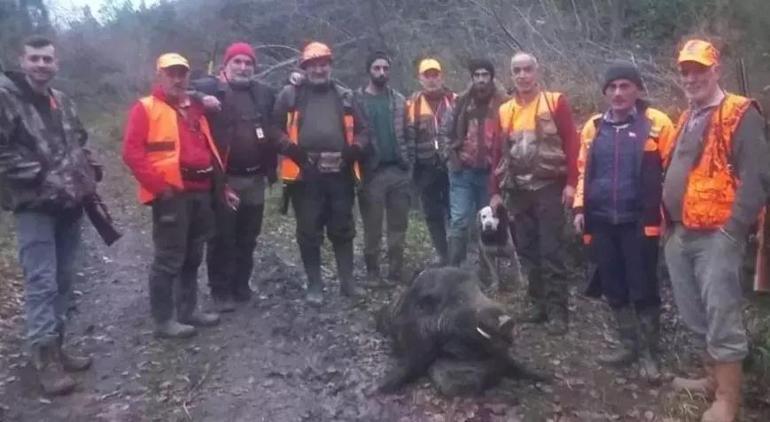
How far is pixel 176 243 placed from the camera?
660cm

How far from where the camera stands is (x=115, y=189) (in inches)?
658

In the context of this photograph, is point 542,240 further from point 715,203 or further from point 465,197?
point 715,203

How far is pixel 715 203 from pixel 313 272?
3.95 metres

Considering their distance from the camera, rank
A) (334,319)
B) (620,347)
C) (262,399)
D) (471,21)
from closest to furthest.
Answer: (262,399) < (620,347) < (334,319) < (471,21)

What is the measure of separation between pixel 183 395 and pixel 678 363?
3.47 meters

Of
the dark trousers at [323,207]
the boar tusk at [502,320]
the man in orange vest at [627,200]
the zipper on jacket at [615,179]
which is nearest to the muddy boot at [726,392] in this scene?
the man in orange vest at [627,200]

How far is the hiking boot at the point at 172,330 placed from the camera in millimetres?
6875

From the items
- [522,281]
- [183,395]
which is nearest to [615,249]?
[522,281]

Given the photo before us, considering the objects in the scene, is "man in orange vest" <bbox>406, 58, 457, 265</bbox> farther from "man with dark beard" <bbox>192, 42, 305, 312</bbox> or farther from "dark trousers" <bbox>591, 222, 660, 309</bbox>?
"dark trousers" <bbox>591, 222, 660, 309</bbox>

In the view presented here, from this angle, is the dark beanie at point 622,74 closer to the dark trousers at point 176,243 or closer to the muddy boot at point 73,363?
the dark trousers at point 176,243

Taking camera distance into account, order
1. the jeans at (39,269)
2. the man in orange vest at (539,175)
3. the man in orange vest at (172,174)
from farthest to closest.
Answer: the man in orange vest at (539,175) < the man in orange vest at (172,174) < the jeans at (39,269)

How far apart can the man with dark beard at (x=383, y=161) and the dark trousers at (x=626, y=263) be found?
2724 millimetres

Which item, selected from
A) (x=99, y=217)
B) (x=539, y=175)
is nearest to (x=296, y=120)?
(x=99, y=217)

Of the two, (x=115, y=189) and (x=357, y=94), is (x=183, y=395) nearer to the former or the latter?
(x=357, y=94)
